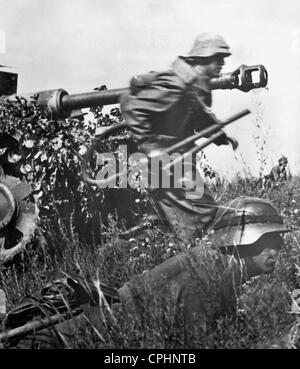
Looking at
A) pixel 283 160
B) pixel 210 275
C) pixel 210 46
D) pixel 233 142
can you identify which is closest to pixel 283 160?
pixel 283 160

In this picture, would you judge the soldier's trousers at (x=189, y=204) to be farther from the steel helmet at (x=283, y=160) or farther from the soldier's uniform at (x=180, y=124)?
the steel helmet at (x=283, y=160)

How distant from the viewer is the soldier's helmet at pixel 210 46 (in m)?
5.22

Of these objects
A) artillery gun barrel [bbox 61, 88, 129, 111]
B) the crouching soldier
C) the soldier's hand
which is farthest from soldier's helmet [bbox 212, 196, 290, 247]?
artillery gun barrel [bbox 61, 88, 129, 111]

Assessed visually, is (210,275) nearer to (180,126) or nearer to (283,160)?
(180,126)

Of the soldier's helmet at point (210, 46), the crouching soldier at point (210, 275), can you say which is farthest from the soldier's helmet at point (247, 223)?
the soldier's helmet at point (210, 46)

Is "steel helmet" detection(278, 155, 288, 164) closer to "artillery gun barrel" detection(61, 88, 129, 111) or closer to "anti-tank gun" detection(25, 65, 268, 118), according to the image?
"anti-tank gun" detection(25, 65, 268, 118)

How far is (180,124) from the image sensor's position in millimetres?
5258

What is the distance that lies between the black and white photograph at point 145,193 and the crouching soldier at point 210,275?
0.04ft

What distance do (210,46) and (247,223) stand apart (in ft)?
4.89

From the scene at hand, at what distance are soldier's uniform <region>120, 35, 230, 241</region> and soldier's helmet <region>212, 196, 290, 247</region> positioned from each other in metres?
0.40

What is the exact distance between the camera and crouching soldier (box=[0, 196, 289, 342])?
4.09 meters

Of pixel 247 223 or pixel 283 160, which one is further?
pixel 283 160

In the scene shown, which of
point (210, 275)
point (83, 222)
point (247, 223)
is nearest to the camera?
point (210, 275)
